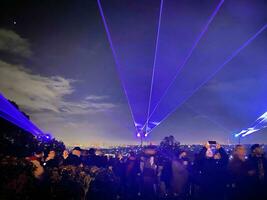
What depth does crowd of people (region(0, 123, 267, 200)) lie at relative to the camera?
8.23 metres

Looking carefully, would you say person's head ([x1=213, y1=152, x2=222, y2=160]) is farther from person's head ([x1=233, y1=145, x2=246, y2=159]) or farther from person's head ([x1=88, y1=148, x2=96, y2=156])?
person's head ([x1=88, y1=148, x2=96, y2=156])

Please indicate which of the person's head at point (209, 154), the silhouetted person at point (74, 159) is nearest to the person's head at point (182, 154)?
the person's head at point (209, 154)

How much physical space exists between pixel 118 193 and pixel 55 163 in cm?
385

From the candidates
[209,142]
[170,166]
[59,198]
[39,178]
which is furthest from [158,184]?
[39,178]

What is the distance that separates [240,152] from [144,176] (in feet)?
15.5

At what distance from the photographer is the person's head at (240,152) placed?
912 centimetres

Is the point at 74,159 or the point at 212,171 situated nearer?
the point at 212,171

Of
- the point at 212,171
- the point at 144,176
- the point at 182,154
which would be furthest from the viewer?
the point at 182,154

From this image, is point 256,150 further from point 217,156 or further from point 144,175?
point 144,175

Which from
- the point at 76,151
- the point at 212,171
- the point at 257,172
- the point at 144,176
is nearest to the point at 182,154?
the point at 144,176

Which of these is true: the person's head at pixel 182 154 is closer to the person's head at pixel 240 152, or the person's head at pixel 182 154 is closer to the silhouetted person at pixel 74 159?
the silhouetted person at pixel 74 159

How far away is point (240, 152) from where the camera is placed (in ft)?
30.0

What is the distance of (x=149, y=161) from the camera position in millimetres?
12844

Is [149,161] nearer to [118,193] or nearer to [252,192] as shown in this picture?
[118,193]
